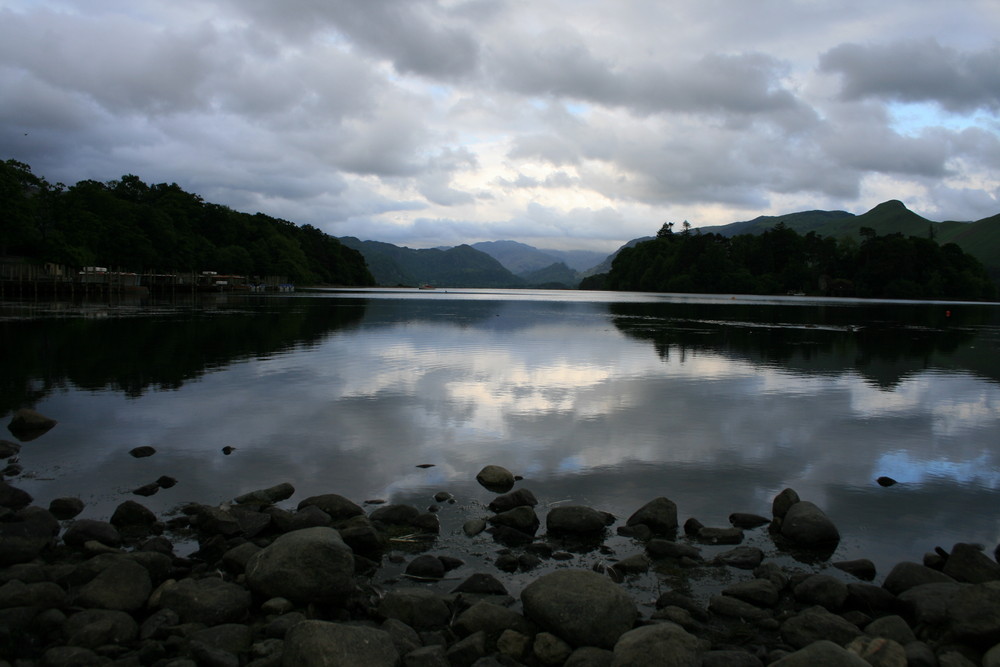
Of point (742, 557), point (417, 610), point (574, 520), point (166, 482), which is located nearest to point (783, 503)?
point (742, 557)

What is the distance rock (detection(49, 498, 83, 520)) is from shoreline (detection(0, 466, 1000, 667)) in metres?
0.08

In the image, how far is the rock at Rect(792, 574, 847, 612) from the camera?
8.79m

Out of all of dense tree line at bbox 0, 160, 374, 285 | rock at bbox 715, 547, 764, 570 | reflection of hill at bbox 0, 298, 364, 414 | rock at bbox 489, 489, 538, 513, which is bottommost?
rock at bbox 715, 547, 764, 570

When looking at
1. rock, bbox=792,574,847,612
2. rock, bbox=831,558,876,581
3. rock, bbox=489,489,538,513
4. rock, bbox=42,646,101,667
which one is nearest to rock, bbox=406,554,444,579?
rock, bbox=489,489,538,513

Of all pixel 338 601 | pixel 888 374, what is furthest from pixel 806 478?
pixel 888 374

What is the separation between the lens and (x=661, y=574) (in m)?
9.74

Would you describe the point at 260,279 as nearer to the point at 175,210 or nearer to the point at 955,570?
the point at 175,210

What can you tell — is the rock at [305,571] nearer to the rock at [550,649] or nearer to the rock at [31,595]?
the rock at [31,595]

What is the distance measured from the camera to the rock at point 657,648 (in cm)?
680

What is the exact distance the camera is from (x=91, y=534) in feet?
33.3

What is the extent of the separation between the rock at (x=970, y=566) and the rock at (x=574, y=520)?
17.3ft

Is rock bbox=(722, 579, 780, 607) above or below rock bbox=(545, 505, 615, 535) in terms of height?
below

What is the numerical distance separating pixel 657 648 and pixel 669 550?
142 inches

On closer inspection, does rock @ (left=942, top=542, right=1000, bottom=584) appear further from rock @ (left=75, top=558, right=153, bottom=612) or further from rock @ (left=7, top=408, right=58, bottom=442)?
rock @ (left=7, top=408, right=58, bottom=442)
